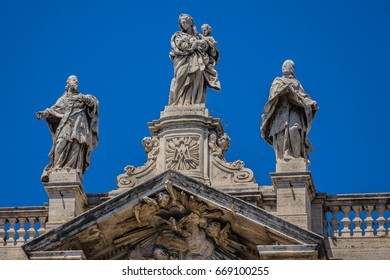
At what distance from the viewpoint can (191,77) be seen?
4097 centimetres

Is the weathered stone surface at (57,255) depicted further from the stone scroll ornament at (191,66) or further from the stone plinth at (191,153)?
the stone scroll ornament at (191,66)

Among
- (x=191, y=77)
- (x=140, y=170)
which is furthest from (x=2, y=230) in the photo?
(x=191, y=77)

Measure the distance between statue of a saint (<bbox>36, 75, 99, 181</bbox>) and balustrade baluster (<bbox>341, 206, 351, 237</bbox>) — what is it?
5276 mm

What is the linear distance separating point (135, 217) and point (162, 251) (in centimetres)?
87

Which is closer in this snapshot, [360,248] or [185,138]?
[360,248]

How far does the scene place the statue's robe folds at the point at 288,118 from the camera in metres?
39.6

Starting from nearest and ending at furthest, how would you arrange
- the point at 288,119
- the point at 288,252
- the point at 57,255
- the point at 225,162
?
the point at 288,252 → the point at 57,255 → the point at 288,119 → the point at 225,162

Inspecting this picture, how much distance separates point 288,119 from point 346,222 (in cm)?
233

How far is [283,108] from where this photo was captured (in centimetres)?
3997

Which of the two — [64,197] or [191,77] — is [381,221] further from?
[64,197]

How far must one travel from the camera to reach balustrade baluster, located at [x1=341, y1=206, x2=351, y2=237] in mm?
39281

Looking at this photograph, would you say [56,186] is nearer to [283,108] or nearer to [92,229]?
[92,229]

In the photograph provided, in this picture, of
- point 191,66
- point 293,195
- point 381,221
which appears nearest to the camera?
point 293,195

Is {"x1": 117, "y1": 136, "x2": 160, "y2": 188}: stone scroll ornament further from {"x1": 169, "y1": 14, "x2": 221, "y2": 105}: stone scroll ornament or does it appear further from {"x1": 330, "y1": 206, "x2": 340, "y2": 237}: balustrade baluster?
{"x1": 330, "y1": 206, "x2": 340, "y2": 237}: balustrade baluster
